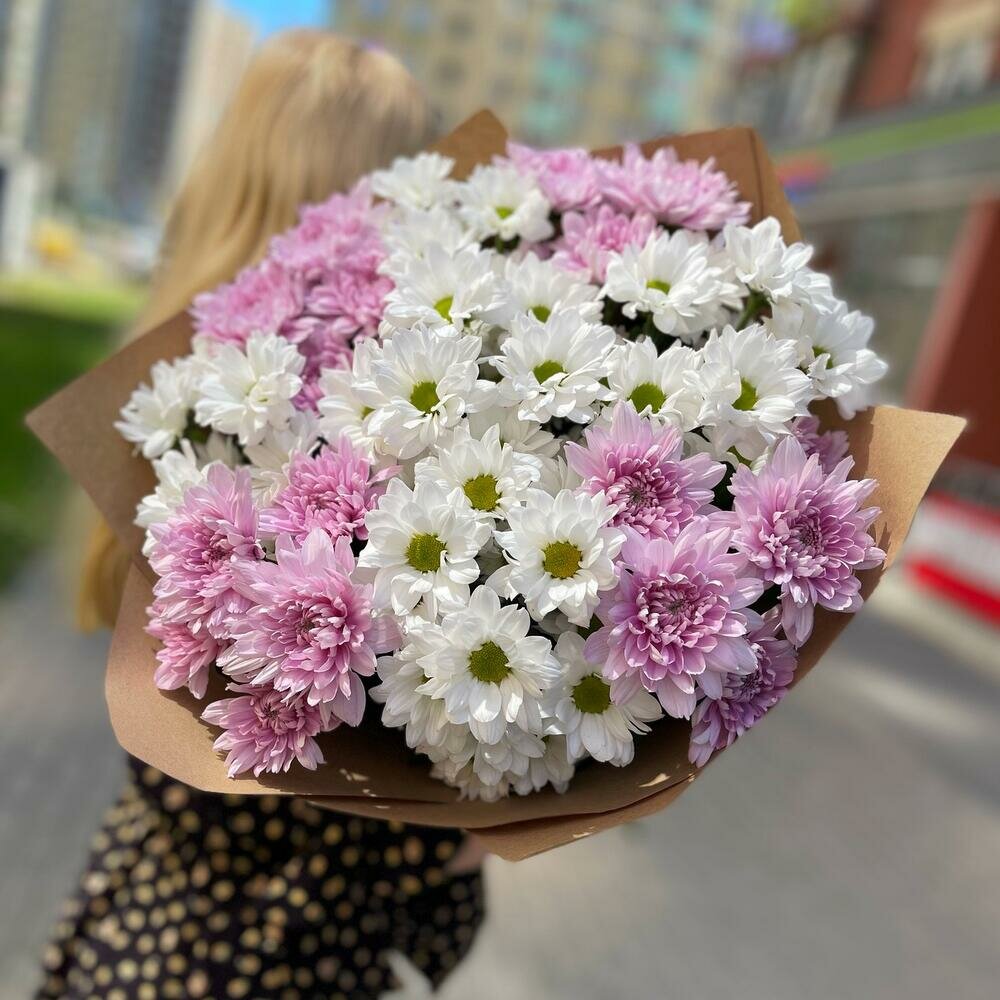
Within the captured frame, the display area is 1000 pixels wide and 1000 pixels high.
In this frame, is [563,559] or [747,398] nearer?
[563,559]

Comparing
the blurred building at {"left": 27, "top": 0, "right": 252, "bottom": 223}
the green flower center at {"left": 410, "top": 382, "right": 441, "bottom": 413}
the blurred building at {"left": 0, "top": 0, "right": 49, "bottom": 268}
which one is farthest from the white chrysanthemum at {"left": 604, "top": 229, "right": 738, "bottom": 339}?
the blurred building at {"left": 27, "top": 0, "right": 252, "bottom": 223}

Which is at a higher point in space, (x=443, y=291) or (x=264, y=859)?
(x=443, y=291)

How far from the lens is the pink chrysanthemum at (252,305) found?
1172 mm

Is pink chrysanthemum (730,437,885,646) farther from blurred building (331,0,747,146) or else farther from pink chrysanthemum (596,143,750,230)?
blurred building (331,0,747,146)

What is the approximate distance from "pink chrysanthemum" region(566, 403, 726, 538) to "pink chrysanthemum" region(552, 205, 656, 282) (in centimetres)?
26

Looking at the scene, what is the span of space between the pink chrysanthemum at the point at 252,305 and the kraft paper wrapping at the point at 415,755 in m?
0.22

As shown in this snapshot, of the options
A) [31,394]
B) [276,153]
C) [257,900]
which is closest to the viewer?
→ [257,900]

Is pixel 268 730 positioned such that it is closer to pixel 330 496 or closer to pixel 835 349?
pixel 330 496

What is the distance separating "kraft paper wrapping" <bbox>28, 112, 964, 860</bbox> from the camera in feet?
3.33

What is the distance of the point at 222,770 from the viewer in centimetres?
103

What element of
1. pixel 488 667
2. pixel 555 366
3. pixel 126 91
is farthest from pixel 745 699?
pixel 126 91

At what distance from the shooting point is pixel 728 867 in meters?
3.96

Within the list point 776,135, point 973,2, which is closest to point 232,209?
point 973,2

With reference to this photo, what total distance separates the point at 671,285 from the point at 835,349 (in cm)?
18
